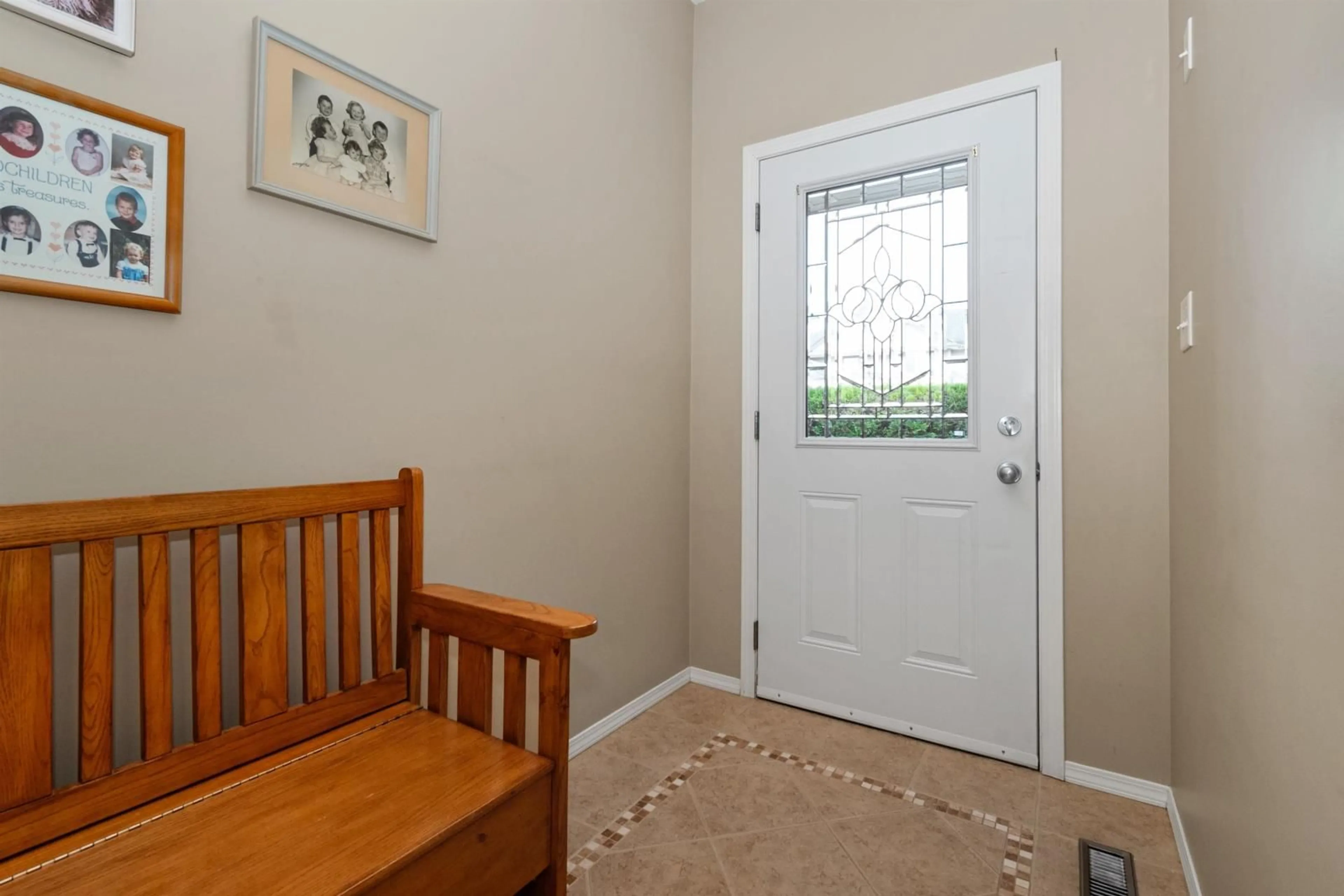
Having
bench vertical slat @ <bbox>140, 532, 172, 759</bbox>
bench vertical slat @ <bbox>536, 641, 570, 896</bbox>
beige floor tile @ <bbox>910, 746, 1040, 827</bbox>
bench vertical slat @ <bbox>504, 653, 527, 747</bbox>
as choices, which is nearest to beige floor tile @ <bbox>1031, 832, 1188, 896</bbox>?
beige floor tile @ <bbox>910, 746, 1040, 827</bbox>

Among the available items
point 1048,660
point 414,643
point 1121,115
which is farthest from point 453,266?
point 1048,660

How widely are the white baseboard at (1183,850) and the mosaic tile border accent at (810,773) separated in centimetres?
30

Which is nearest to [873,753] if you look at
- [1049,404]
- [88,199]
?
[1049,404]

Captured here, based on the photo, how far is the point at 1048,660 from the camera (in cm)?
191

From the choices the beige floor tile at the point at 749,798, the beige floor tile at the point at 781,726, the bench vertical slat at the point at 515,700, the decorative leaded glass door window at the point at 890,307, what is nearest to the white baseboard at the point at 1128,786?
the beige floor tile at the point at 781,726

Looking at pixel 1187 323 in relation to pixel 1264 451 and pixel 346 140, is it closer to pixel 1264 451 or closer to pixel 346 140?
pixel 1264 451

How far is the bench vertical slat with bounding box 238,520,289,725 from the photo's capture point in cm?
110

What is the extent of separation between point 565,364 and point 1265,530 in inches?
64.4

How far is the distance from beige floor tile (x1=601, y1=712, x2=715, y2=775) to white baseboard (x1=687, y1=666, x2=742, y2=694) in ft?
1.01

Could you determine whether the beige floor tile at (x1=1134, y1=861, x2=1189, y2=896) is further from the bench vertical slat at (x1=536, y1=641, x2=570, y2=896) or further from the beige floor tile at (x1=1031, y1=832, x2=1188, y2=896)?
the bench vertical slat at (x1=536, y1=641, x2=570, y2=896)

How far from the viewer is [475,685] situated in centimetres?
123

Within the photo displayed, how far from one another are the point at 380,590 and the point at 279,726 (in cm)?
29

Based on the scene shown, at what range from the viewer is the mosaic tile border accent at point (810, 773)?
4.83 feet

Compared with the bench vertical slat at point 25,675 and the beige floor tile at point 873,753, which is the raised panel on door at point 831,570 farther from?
the bench vertical slat at point 25,675
